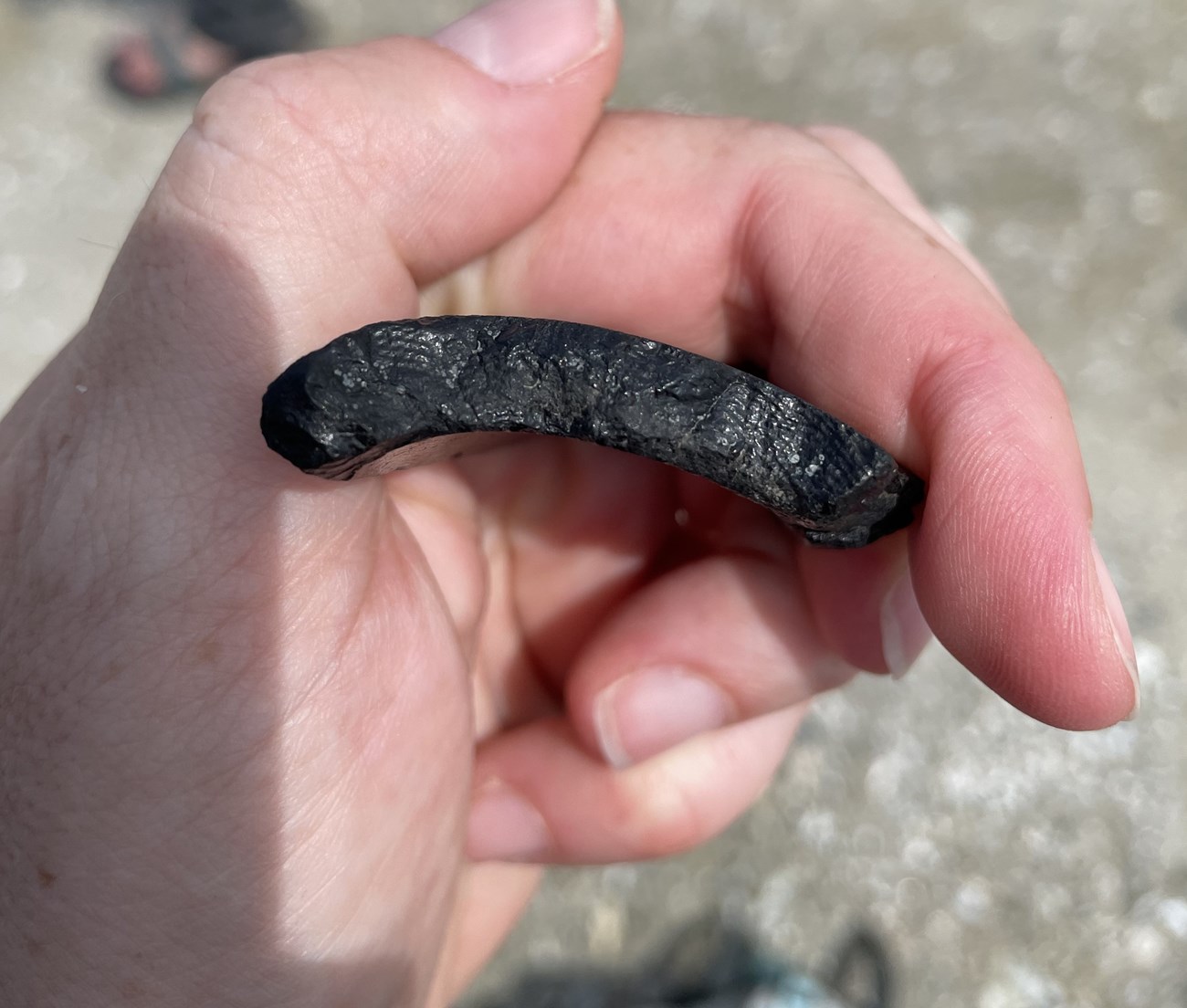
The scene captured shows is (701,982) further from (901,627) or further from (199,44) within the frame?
(199,44)

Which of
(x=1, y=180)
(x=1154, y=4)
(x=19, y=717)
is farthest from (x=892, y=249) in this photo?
(x=1, y=180)

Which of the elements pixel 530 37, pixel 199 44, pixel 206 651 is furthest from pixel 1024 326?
pixel 199 44

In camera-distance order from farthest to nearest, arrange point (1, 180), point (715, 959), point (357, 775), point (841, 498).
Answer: point (1, 180), point (715, 959), point (357, 775), point (841, 498)

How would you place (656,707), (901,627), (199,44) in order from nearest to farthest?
(901,627) → (656,707) → (199,44)

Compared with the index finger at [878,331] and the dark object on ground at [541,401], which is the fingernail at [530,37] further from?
the dark object on ground at [541,401]

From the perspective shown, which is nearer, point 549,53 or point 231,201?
point 231,201

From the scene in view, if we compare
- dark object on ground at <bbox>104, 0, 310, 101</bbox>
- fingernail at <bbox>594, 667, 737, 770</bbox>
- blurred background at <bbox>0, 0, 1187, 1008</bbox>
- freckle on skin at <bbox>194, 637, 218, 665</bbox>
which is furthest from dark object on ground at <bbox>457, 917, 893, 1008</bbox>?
dark object on ground at <bbox>104, 0, 310, 101</bbox>

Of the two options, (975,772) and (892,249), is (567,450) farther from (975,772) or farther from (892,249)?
(975,772)

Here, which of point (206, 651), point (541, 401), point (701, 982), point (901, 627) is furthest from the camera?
point (701, 982)
